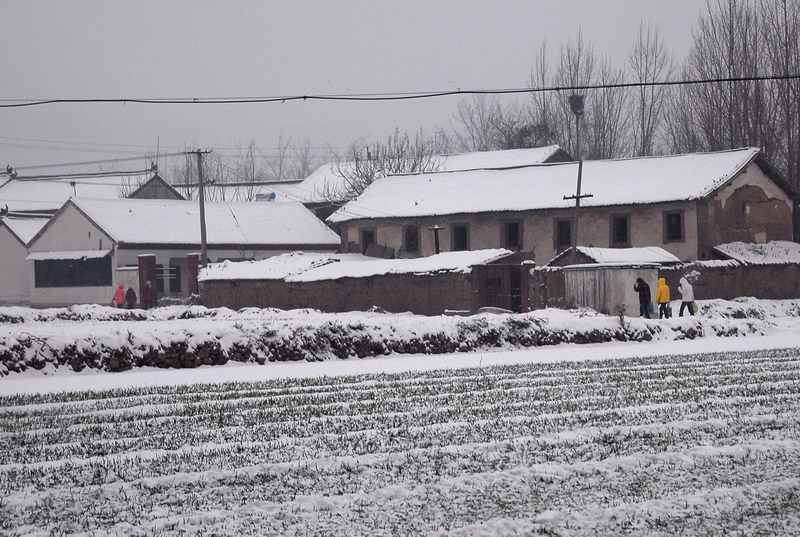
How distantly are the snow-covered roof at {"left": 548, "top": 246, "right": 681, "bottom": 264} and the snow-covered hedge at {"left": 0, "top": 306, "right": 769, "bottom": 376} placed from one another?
14.9 metres

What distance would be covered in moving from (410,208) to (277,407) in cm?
5254

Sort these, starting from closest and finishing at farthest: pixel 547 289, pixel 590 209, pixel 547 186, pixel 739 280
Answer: pixel 547 289
pixel 739 280
pixel 590 209
pixel 547 186

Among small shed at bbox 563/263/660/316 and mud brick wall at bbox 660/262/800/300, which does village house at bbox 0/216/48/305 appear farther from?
mud brick wall at bbox 660/262/800/300

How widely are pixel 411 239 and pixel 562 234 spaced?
9508mm

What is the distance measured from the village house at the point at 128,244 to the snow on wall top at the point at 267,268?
21.2 ft

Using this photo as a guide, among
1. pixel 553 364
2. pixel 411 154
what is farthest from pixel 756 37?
pixel 553 364

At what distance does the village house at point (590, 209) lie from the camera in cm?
5809

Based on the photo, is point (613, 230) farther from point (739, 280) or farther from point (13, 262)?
point (13, 262)

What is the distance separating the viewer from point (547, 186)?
65.2 metres

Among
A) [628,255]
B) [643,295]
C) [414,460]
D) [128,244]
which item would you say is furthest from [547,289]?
[414,460]

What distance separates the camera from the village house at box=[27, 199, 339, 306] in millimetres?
66750

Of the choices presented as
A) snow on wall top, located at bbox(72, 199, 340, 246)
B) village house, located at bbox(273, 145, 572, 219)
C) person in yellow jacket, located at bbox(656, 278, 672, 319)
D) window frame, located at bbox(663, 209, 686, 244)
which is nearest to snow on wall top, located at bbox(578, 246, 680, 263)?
window frame, located at bbox(663, 209, 686, 244)

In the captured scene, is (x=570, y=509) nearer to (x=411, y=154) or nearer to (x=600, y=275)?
(x=600, y=275)

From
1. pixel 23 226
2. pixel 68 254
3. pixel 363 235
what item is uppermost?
pixel 23 226
